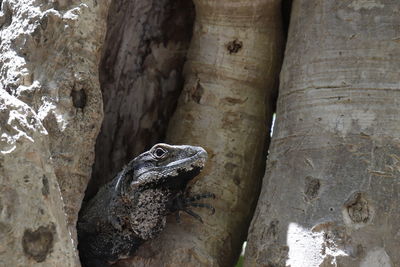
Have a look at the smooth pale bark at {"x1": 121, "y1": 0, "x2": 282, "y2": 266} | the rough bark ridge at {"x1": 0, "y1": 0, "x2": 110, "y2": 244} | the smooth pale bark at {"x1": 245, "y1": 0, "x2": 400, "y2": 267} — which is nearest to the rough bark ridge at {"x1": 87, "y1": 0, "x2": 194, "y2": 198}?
the smooth pale bark at {"x1": 121, "y1": 0, "x2": 282, "y2": 266}

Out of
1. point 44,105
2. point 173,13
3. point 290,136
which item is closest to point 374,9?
point 290,136

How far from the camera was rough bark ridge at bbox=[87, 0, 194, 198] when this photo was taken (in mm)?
4160

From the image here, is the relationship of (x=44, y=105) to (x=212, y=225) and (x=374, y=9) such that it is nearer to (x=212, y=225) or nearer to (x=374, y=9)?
(x=212, y=225)

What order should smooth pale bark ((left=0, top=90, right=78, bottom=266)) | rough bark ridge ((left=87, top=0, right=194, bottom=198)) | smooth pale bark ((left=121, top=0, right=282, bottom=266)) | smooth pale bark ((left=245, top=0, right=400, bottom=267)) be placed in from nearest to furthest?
1. smooth pale bark ((left=0, top=90, right=78, bottom=266))
2. smooth pale bark ((left=245, top=0, right=400, bottom=267))
3. smooth pale bark ((left=121, top=0, right=282, bottom=266))
4. rough bark ridge ((left=87, top=0, right=194, bottom=198))

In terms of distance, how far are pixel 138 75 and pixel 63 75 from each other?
2.91 feet

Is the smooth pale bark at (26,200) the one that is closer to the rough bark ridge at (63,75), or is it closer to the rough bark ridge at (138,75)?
the rough bark ridge at (63,75)

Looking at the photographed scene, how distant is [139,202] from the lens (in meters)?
3.54

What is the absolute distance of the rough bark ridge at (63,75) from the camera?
3.35m

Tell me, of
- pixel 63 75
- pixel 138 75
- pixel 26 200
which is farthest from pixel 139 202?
pixel 26 200

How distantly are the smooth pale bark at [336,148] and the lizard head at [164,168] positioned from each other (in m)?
0.41

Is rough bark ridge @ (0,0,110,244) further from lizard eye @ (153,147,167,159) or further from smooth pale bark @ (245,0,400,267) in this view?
smooth pale bark @ (245,0,400,267)

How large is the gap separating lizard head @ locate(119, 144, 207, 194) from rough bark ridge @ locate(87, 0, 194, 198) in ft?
2.17

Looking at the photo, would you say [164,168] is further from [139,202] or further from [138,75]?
[138,75]

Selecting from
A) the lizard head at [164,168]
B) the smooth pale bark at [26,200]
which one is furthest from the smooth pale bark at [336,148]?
the smooth pale bark at [26,200]
